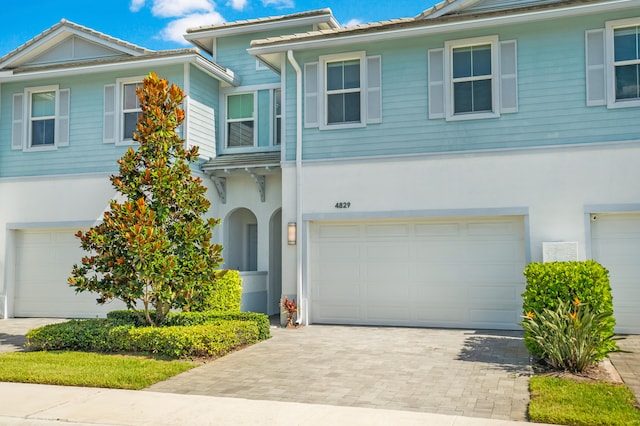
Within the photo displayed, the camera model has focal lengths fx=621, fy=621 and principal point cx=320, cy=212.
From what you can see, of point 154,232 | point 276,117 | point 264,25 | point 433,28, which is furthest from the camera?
point 264,25

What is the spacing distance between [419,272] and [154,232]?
5731 millimetres

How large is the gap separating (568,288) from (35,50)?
1462 cm

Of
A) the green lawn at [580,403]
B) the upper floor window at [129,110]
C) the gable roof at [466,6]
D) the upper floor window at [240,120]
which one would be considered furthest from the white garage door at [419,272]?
the upper floor window at [129,110]

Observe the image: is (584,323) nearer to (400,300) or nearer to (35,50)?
(400,300)

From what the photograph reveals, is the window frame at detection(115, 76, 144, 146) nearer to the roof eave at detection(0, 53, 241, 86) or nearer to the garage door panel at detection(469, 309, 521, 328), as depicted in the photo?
the roof eave at detection(0, 53, 241, 86)

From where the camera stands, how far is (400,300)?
13.3m

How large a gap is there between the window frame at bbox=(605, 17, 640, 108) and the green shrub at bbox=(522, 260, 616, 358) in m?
3.94

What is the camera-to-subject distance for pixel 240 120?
16.9m

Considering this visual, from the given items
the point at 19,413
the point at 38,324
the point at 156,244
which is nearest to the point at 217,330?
the point at 156,244

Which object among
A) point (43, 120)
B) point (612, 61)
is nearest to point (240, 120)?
point (43, 120)

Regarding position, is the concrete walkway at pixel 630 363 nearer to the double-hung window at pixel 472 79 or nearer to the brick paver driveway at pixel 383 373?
the brick paver driveway at pixel 383 373

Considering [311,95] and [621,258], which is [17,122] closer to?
[311,95]

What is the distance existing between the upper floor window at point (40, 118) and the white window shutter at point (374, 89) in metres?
7.96

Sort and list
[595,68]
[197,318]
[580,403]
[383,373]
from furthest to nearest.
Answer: [595,68] → [197,318] → [383,373] → [580,403]
